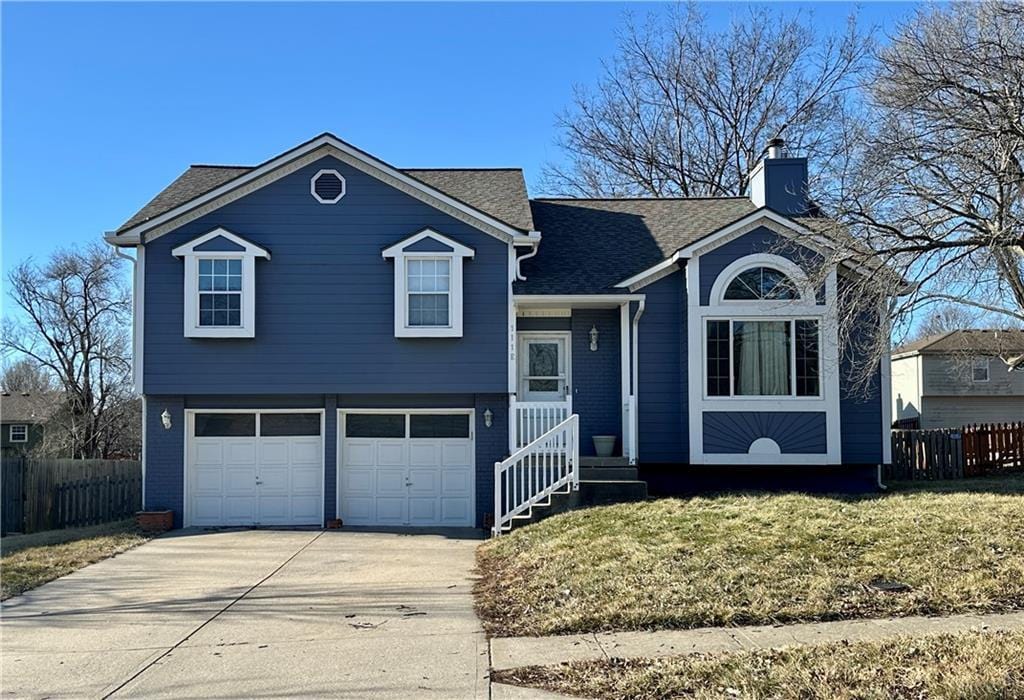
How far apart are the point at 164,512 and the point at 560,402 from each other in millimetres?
7341

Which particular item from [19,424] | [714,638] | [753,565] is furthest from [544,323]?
[19,424]

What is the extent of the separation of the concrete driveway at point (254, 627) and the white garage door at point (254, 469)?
131 inches

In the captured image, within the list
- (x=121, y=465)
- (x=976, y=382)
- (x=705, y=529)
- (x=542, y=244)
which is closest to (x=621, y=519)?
(x=705, y=529)

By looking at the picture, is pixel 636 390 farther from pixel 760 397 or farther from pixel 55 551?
pixel 55 551

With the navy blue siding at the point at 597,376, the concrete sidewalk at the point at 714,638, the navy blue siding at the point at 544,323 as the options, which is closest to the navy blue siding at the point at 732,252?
the navy blue siding at the point at 597,376

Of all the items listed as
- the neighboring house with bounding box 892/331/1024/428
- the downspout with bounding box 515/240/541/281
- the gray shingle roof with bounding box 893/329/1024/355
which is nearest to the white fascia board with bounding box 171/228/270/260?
the downspout with bounding box 515/240/541/281

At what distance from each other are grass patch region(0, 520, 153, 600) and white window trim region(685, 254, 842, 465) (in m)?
9.59

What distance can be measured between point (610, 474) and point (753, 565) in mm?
5959

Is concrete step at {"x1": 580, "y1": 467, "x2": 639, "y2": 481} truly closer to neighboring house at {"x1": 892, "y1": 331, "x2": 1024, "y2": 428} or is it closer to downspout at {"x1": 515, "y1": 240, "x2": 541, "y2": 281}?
downspout at {"x1": 515, "y1": 240, "x2": 541, "y2": 281}

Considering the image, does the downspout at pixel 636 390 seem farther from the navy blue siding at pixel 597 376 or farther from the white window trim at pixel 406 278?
the white window trim at pixel 406 278

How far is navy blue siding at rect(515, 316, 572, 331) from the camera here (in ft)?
55.5

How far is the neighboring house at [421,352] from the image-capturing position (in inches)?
617

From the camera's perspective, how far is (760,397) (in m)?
15.6

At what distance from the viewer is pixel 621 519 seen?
1232 centimetres
